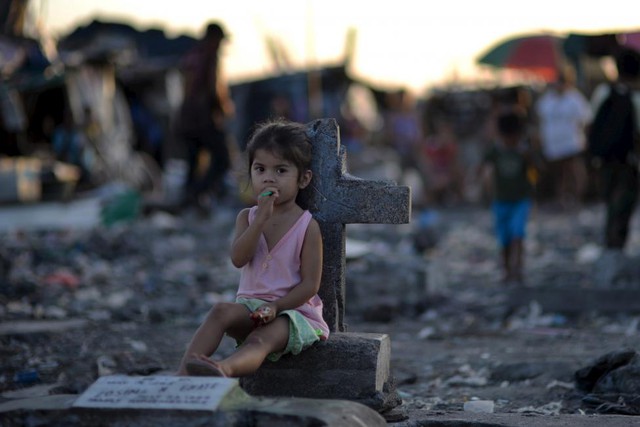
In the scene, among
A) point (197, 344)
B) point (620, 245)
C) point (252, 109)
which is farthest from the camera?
point (252, 109)

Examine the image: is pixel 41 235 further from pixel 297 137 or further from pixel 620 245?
pixel 297 137

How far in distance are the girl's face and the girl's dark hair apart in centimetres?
2

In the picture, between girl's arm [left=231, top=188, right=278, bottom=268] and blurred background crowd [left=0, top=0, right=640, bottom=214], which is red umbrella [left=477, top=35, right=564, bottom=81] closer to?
blurred background crowd [left=0, top=0, right=640, bottom=214]

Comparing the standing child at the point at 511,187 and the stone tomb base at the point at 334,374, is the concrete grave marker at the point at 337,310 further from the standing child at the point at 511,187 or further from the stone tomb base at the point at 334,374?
A: the standing child at the point at 511,187

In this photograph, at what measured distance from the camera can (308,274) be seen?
4.49 meters

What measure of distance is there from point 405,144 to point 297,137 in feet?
52.0

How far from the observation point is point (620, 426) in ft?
14.1

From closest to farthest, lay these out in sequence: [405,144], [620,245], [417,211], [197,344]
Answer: [197,344] → [620,245] → [417,211] → [405,144]

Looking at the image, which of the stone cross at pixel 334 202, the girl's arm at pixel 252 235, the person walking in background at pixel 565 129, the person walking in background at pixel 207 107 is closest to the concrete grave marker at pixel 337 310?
the stone cross at pixel 334 202

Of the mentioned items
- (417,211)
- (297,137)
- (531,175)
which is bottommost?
(417,211)

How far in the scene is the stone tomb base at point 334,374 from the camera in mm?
4488

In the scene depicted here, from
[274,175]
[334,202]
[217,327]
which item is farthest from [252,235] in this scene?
[334,202]

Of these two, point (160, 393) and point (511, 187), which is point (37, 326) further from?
point (511, 187)

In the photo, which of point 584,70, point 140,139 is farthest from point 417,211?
point 140,139
